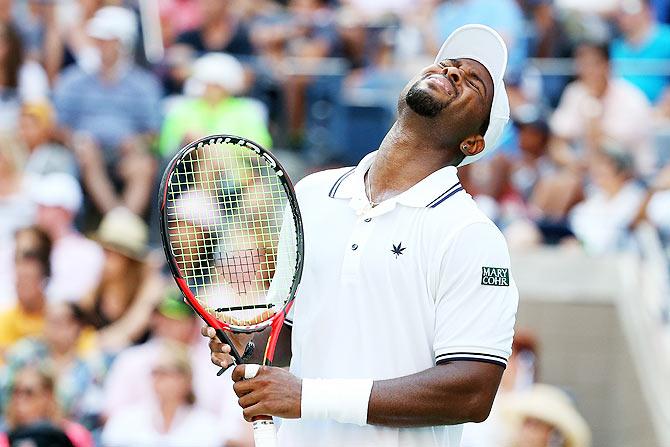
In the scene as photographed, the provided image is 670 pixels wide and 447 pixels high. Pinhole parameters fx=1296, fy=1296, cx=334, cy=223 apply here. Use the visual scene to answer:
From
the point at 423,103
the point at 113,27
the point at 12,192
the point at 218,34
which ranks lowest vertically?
the point at 423,103

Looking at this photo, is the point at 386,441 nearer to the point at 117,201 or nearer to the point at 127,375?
the point at 127,375

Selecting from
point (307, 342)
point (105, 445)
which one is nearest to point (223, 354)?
point (307, 342)

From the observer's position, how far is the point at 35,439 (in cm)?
519

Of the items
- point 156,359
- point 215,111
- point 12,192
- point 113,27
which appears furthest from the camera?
point 113,27

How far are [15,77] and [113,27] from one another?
91 centimetres

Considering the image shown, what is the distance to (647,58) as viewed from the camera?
930 centimetres

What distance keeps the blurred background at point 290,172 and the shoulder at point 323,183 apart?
2.49 m

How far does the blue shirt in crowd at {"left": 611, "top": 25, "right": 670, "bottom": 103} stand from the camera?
922 centimetres

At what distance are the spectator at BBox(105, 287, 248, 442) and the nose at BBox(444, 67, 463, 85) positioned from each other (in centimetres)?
364

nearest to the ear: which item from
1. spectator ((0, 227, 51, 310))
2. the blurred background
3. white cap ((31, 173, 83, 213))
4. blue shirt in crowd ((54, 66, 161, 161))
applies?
the blurred background

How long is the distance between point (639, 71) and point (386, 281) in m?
6.55

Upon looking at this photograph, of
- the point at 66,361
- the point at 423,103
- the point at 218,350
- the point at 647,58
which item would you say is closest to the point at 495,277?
the point at 423,103

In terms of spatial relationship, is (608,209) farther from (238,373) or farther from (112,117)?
(238,373)

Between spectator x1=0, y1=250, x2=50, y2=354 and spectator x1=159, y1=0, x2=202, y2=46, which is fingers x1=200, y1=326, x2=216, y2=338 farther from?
spectator x1=159, y1=0, x2=202, y2=46
